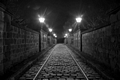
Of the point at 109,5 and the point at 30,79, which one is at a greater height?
the point at 109,5

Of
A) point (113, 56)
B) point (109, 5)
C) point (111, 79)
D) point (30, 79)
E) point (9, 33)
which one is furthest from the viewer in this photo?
point (109, 5)

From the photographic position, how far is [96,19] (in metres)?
21.0

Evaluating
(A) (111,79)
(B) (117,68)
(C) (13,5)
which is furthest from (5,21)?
(C) (13,5)

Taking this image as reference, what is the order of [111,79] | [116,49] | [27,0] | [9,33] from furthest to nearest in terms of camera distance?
[27,0], [9,33], [116,49], [111,79]

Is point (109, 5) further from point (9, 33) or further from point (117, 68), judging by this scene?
point (9, 33)

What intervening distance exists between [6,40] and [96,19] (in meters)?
19.0

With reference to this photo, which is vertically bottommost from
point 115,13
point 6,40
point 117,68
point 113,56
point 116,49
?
point 117,68

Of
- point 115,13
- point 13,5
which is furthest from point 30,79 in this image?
point 13,5

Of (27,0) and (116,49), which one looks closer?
(116,49)

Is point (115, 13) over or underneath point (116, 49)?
over

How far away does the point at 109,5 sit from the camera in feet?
50.6

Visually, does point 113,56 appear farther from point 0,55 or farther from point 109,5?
point 109,5

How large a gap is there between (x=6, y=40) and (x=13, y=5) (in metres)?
12.4

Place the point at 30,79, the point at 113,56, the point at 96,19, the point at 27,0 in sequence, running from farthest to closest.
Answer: the point at 96,19, the point at 27,0, the point at 113,56, the point at 30,79
